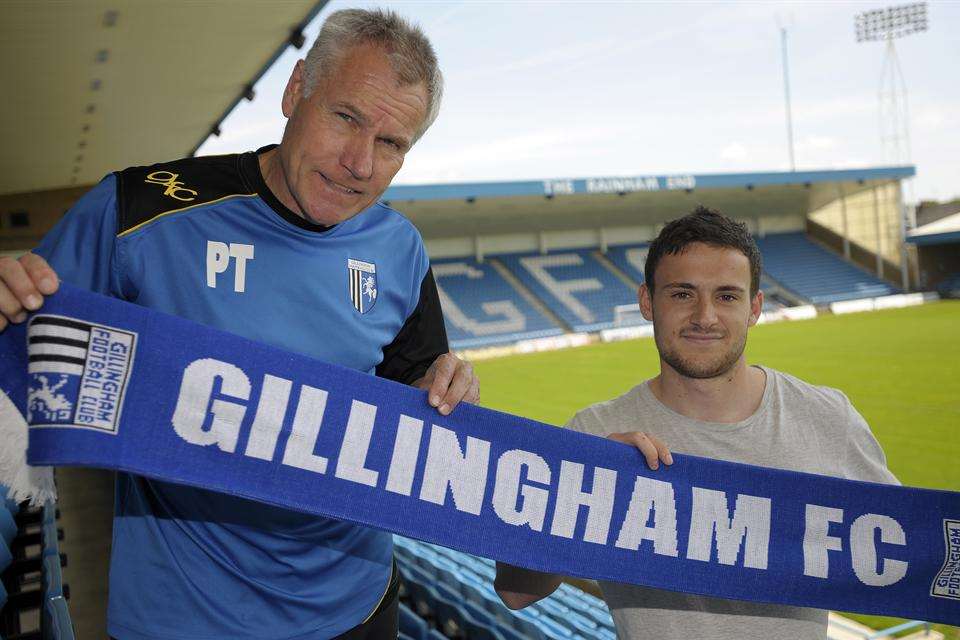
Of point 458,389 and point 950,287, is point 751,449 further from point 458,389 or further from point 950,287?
point 950,287

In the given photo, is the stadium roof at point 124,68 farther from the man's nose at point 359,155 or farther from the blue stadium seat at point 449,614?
the man's nose at point 359,155

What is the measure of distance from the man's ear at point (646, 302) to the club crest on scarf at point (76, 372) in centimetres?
107

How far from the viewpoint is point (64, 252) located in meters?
1.18

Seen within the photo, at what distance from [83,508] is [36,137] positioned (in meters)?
5.61

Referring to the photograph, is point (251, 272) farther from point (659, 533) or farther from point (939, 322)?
point (939, 322)

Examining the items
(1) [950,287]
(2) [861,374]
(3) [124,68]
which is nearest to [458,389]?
(3) [124,68]

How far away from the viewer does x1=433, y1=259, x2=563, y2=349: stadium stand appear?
22062 millimetres

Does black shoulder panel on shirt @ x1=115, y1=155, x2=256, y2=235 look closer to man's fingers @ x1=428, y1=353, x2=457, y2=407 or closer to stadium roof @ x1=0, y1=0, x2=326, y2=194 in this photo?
man's fingers @ x1=428, y1=353, x2=457, y2=407

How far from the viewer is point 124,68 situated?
6.50 metres

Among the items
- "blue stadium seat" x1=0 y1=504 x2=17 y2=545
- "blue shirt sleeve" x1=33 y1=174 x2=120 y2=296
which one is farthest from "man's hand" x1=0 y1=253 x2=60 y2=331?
"blue stadium seat" x1=0 y1=504 x2=17 y2=545

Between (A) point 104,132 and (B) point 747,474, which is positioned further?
(A) point 104,132

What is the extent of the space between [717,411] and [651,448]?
0.79 feet

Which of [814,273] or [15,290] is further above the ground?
[814,273]

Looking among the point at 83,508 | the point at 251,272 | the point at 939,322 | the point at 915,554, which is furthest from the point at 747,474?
the point at 939,322
